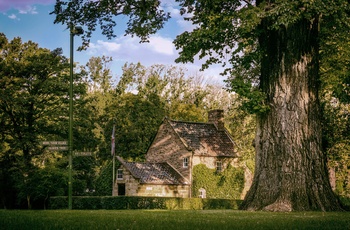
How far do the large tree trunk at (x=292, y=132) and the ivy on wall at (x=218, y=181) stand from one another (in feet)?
102

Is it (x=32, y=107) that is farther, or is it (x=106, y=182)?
(x=106, y=182)

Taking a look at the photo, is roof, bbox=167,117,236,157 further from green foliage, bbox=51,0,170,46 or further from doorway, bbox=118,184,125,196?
green foliage, bbox=51,0,170,46

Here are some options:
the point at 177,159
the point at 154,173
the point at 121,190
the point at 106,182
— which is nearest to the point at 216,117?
the point at 177,159

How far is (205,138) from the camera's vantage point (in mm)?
52281

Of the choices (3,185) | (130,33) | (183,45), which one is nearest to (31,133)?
(3,185)

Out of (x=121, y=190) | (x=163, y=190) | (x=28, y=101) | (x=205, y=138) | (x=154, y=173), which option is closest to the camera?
(x=28, y=101)

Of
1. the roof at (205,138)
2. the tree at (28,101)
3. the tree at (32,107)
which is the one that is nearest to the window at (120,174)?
the tree at (32,107)

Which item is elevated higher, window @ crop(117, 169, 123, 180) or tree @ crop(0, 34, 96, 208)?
tree @ crop(0, 34, 96, 208)

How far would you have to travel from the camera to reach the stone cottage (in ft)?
153

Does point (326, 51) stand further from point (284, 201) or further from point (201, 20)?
point (284, 201)

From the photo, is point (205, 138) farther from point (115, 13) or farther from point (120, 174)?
point (115, 13)

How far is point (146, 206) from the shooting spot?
37.9 meters

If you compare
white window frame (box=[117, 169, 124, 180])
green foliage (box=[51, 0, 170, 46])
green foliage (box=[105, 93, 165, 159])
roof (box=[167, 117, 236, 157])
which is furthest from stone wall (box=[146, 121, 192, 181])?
green foliage (box=[51, 0, 170, 46])

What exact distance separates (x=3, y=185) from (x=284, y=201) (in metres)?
26.7
